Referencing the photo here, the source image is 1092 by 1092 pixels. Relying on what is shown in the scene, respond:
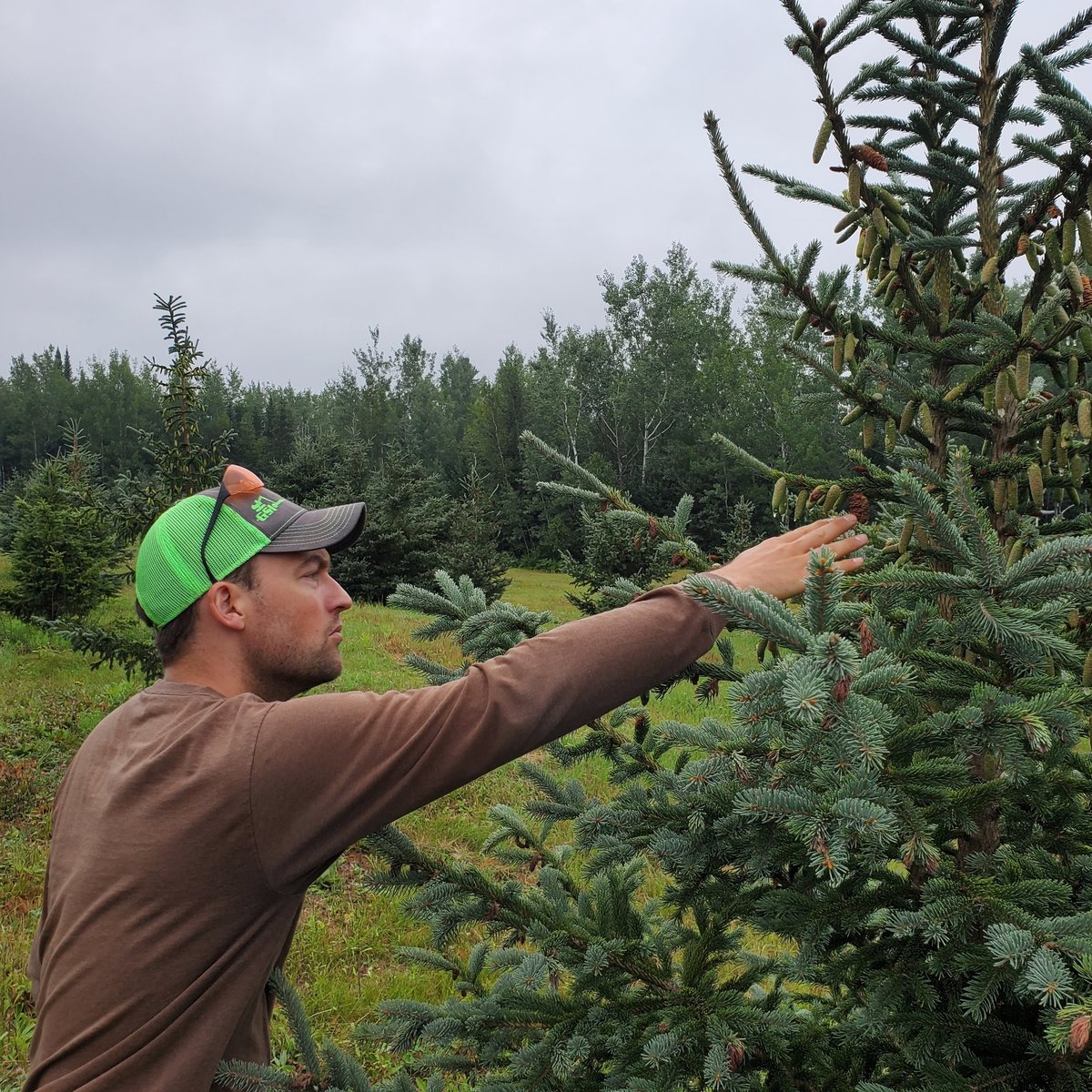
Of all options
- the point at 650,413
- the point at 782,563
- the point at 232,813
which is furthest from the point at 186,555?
the point at 650,413

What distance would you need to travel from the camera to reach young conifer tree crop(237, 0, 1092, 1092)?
A: 1463mm

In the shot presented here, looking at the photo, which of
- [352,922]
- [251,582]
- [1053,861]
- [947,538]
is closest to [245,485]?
[251,582]

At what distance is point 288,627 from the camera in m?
1.99

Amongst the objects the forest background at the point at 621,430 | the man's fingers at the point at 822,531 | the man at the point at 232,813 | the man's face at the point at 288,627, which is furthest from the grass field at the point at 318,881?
the forest background at the point at 621,430

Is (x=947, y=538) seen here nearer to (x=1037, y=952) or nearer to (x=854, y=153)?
(x=1037, y=952)

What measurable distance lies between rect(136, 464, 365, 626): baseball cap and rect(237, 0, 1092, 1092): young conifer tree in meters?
0.52

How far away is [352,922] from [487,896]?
3687 mm

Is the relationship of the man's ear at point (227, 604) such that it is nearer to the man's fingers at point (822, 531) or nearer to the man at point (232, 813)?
the man at point (232, 813)

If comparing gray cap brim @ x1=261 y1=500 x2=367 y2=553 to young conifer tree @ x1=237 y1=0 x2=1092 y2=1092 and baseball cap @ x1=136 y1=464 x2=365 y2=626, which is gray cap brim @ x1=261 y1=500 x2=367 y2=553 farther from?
young conifer tree @ x1=237 y1=0 x2=1092 y2=1092

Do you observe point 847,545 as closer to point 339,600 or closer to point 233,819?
point 339,600

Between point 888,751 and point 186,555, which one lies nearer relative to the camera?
point 888,751

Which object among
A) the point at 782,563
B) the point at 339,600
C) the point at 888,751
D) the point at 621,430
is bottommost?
the point at 888,751

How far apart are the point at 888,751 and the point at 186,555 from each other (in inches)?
61.4

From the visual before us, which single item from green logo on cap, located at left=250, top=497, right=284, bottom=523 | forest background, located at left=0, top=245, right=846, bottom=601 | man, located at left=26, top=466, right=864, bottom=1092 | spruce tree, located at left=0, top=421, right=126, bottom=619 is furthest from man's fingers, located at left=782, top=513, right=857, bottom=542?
forest background, located at left=0, top=245, right=846, bottom=601
